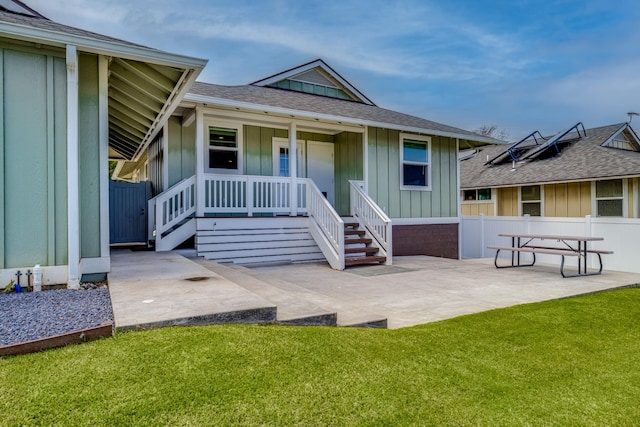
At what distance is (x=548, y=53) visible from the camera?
19625mm

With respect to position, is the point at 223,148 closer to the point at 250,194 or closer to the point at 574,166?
the point at 250,194

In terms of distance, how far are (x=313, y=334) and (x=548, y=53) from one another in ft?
73.2

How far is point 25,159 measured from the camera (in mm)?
4430

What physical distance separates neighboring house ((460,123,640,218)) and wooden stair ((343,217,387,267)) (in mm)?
8222

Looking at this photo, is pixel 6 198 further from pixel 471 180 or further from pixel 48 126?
pixel 471 180

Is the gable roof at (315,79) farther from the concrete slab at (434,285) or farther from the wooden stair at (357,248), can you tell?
the concrete slab at (434,285)

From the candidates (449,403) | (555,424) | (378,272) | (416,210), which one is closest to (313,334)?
(449,403)

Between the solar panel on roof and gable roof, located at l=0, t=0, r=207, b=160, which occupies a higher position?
the solar panel on roof

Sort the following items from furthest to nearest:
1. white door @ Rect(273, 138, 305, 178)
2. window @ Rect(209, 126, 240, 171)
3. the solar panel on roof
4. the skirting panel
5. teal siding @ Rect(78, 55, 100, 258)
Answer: the solar panel on roof
the skirting panel
white door @ Rect(273, 138, 305, 178)
window @ Rect(209, 126, 240, 171)
teal siding @ Rect(78, 55, 100, 258)

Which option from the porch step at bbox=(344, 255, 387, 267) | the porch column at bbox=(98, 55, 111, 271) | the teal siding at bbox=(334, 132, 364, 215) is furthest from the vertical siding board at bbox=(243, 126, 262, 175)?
the porch column at bbox=(98, 55, 111, 271)

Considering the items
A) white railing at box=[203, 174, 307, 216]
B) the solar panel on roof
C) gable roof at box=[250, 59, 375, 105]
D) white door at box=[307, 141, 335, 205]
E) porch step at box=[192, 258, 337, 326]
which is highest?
gable roof at box=[250, 59, 375, 105]

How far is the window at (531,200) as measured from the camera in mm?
14602

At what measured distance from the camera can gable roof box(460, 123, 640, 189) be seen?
1220 centimetres

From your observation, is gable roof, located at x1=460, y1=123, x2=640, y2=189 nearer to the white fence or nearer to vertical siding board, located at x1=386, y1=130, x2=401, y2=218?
the white fence
